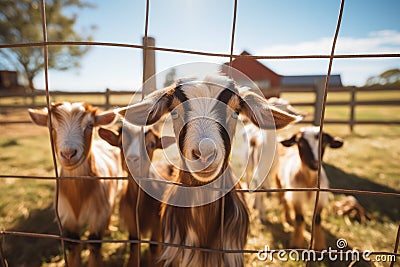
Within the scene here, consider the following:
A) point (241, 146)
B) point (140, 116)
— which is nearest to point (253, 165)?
A: point (241, 146)

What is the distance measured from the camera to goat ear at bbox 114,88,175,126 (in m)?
1.65

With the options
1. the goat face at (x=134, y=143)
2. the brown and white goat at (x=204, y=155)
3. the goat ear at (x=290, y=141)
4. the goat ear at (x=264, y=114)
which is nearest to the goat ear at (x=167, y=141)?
the brown and white goat at (x=204, y=155)

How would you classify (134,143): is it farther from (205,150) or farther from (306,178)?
(306,178)

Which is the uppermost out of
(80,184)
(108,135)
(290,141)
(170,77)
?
(170,77)

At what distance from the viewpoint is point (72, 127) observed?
236 centimetres

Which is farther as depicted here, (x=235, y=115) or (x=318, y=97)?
(x=318, y=97)

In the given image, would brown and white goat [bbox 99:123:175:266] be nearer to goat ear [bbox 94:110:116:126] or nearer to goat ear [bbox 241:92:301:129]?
goat ear [bbox 94:110:116:126]

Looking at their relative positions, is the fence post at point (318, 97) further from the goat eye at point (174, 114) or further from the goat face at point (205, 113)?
the goat eye at point (174, 114)

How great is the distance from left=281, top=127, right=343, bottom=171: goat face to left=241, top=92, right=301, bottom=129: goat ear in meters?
1.60

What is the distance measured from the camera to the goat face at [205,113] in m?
1.63

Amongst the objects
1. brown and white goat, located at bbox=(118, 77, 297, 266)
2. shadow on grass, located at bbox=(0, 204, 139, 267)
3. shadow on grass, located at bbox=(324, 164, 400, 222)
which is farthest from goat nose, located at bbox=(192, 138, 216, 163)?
shadow on grass, located at bbox=(324, 164, 400, 222)

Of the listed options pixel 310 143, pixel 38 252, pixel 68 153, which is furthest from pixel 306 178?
pixel 38 252

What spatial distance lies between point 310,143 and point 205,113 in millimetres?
1982

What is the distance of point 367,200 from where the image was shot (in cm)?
434
